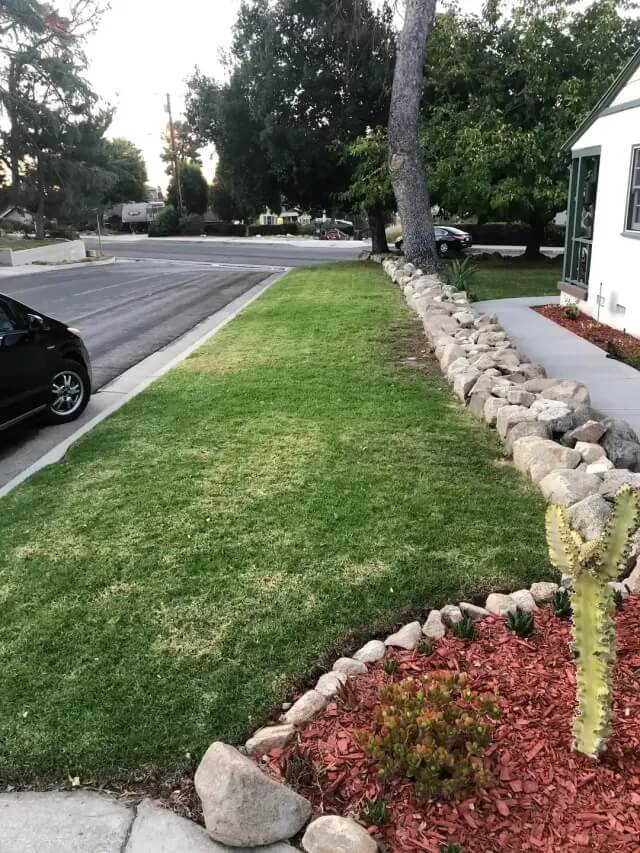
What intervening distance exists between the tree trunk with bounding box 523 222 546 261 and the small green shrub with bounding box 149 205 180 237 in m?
44.9

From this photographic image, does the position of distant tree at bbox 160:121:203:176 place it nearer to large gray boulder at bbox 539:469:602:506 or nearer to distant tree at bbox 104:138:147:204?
distant tree at bbox 104:138:147:204

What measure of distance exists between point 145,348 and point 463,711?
10.3m

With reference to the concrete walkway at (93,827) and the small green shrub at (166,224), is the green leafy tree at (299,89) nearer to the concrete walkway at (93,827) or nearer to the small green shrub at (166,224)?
the concrete walkway at (93,827)

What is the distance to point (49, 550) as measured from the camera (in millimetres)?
4773

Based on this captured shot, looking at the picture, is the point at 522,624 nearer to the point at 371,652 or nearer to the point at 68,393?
the point at 371,652

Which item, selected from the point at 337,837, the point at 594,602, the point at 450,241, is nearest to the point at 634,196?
the point at 594,602

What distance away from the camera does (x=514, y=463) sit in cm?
598

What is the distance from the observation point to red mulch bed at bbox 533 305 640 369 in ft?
32.4

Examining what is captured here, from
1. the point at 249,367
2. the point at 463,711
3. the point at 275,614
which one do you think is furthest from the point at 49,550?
the point at 249,367

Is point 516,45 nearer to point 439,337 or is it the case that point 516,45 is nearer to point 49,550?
point 439,337

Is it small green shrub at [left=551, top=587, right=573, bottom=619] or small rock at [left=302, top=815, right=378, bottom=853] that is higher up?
small green shrub at [left=551, top=587, right=573, bottom=619]

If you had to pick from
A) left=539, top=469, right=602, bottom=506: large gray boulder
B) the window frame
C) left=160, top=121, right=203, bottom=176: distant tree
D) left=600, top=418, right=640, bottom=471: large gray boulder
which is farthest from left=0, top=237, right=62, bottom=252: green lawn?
left=160, top=121, right=203, bottom=176: distant tree

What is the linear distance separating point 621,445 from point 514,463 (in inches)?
32.1

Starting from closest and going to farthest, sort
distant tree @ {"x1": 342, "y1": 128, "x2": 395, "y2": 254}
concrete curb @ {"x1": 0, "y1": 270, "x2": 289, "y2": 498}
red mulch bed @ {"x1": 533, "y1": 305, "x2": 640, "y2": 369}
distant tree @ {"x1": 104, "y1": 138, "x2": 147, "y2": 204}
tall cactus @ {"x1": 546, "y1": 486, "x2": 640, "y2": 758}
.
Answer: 1. tall cactus @ {"x1": 546, "y1": 486, "x2": 640, "y2": 758}
2. concrete curb @ {"x1": 0, "y1": 270, "x2": 289, "y2": 498}
3. red mulch bed @ {"x1": 533, "y1": 305, "x2": 640, "y2": 369}
4. distant tree @ {"x1": 342, "y1": 128, "x2": 395, "y2": 254}
5. distant tree @ {"x1": 104, "y1": 138, "x2": 147, "y2": 204}
